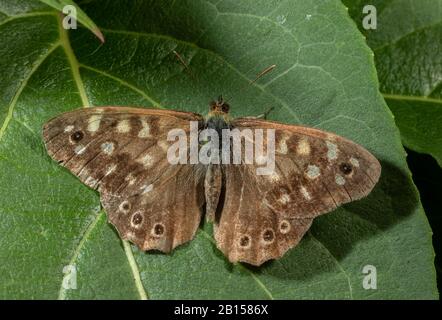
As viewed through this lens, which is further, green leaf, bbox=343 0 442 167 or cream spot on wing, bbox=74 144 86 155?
green leaf, bbox=343 0 442 167

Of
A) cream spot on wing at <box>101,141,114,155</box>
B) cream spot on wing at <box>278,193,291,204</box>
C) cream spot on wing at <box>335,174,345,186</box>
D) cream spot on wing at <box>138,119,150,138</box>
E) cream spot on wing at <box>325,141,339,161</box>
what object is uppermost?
cream spot on wing at <box>138,119,150,138</box>

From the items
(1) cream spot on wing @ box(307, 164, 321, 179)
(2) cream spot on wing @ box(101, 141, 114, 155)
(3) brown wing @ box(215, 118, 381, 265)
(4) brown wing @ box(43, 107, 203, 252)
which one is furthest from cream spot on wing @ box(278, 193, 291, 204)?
(2) cream spot on wing @ box(101, 141, 114, 155)

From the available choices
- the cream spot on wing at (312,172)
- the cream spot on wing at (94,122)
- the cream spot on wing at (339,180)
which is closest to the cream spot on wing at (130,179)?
the cream spot on wing at (94,122)

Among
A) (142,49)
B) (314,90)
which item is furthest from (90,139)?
(314,90)

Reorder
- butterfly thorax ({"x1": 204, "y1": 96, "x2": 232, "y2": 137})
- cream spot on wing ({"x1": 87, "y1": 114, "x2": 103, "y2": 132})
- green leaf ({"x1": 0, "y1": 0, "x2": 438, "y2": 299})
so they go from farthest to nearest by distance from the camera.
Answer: butterfly thorax ({"x1": 204, "y1": 96, "x2": 232, "y2": 137}) → cream spot on wing ({"x1": 87, "y1": 114, "x2": 103, "y2": 132}) → green leaf ({"x1": 0, "y1": 0, "x2": 438, "y2": 299})

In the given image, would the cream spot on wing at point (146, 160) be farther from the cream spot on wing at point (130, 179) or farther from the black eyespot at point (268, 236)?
the black eyespot at point (268, 236)

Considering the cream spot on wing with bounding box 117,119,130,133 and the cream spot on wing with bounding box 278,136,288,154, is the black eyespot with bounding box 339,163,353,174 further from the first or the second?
the cream spot on wing with bounding box 117,119,130,133

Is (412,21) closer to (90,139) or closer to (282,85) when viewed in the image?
(282,85)

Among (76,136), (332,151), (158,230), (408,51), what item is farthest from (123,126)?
(408,51)
